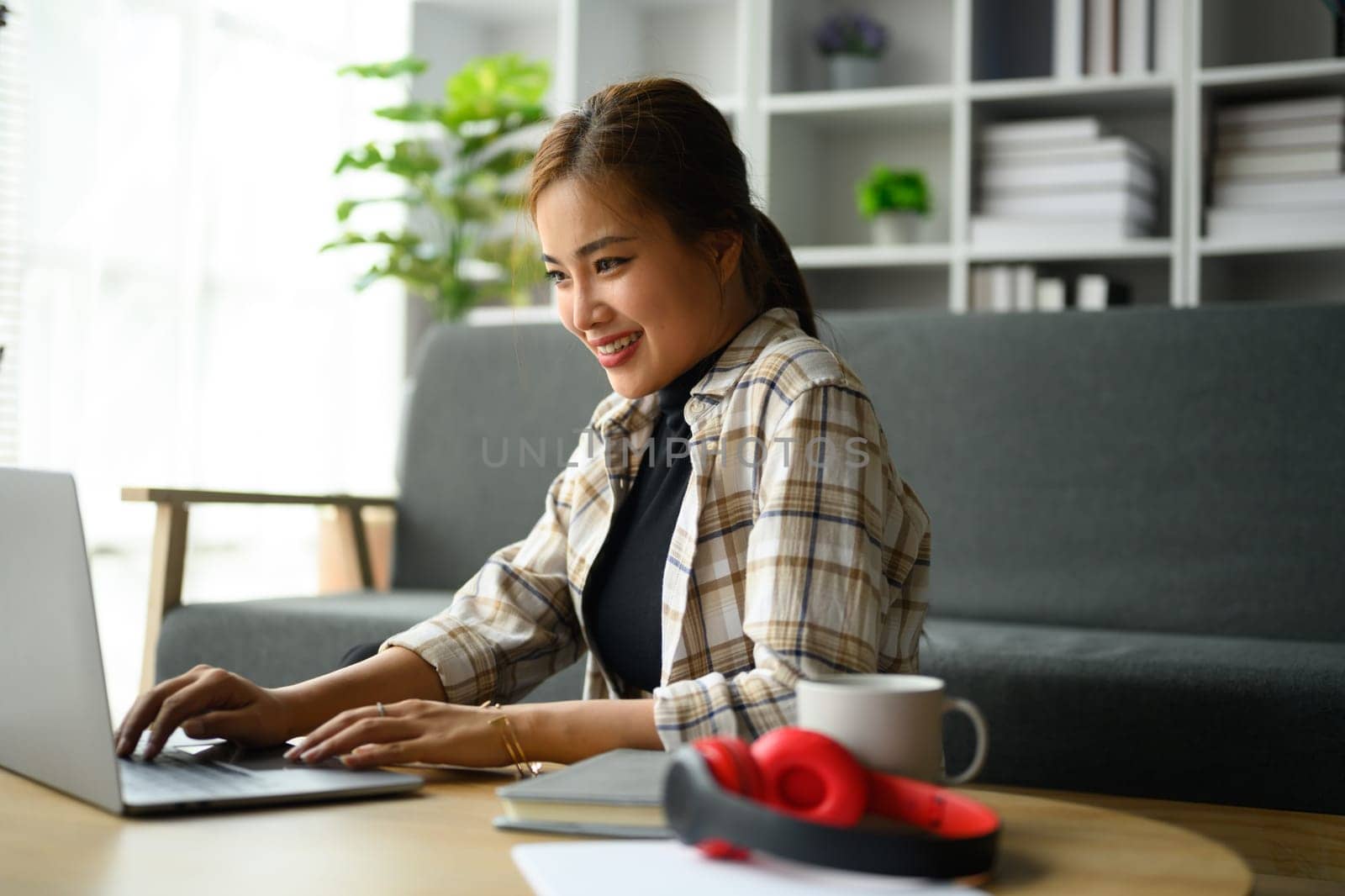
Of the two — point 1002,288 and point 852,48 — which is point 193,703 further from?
point 852,48

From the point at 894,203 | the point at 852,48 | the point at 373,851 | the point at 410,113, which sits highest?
the point at 852,48

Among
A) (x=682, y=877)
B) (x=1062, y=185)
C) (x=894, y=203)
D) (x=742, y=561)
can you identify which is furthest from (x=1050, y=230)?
(x=682, y=877)

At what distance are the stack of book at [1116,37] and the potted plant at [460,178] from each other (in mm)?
1374

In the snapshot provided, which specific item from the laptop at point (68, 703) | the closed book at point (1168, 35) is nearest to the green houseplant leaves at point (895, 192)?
the closed book at point (1168, 35)

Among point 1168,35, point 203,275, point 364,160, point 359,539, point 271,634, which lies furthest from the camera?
point 203,275

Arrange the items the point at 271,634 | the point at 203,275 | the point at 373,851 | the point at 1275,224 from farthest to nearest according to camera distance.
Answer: the point at 203,275 < the point at 1275,224 < the point at 271,634 < the point at 373,851

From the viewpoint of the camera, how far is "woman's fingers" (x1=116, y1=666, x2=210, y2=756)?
918 millimetres

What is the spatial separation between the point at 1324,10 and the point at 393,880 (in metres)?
3.60

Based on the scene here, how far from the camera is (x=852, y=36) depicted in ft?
12.2

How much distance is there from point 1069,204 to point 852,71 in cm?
76

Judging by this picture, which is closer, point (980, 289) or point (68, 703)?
point (68, 703)

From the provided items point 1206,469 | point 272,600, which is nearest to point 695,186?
point 1206,469

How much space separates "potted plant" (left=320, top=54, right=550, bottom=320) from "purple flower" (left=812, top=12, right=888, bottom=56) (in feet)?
2.61

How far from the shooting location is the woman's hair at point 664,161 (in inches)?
47.1
